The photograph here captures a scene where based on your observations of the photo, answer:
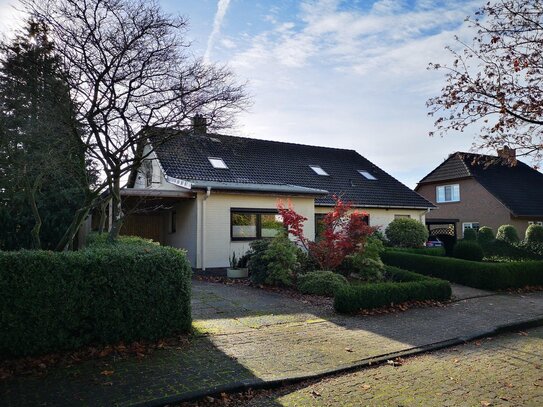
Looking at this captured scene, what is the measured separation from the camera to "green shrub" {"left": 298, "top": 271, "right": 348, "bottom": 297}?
9.40m

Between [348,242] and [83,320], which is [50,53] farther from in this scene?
[348,242]

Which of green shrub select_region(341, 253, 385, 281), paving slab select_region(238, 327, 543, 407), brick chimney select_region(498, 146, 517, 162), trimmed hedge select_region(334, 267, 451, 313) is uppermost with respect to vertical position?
brick chimney select_region(498, 146, 517, 162)

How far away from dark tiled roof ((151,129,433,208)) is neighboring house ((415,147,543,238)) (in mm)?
5536

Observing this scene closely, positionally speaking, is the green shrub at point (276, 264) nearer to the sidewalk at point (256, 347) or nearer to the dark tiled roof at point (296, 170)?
the sidewalk at point (256, 347)

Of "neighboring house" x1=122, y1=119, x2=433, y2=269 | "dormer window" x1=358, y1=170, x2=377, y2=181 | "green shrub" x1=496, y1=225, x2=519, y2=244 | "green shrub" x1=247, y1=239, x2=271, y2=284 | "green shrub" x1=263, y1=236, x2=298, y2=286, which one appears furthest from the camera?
"dormer window" x1=358, y1=170, x2=377, y2=181

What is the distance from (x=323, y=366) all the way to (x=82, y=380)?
9.13 feet

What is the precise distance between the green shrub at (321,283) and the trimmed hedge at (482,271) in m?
4.64

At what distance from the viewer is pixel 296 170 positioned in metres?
19.5

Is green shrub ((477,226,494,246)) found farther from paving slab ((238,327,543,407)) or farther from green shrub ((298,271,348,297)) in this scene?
paving slab ((238,327,543,407))

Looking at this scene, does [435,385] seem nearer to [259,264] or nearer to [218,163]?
[259,264]

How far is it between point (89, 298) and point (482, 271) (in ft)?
35.3

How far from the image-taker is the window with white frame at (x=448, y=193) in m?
28.3

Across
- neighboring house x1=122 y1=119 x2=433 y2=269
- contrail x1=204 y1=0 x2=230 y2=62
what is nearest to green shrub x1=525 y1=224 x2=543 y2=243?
neighboring house x1=122 y1=119 x2=433 y2=269

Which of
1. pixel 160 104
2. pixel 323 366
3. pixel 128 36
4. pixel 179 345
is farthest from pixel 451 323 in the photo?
pixel 128 36
